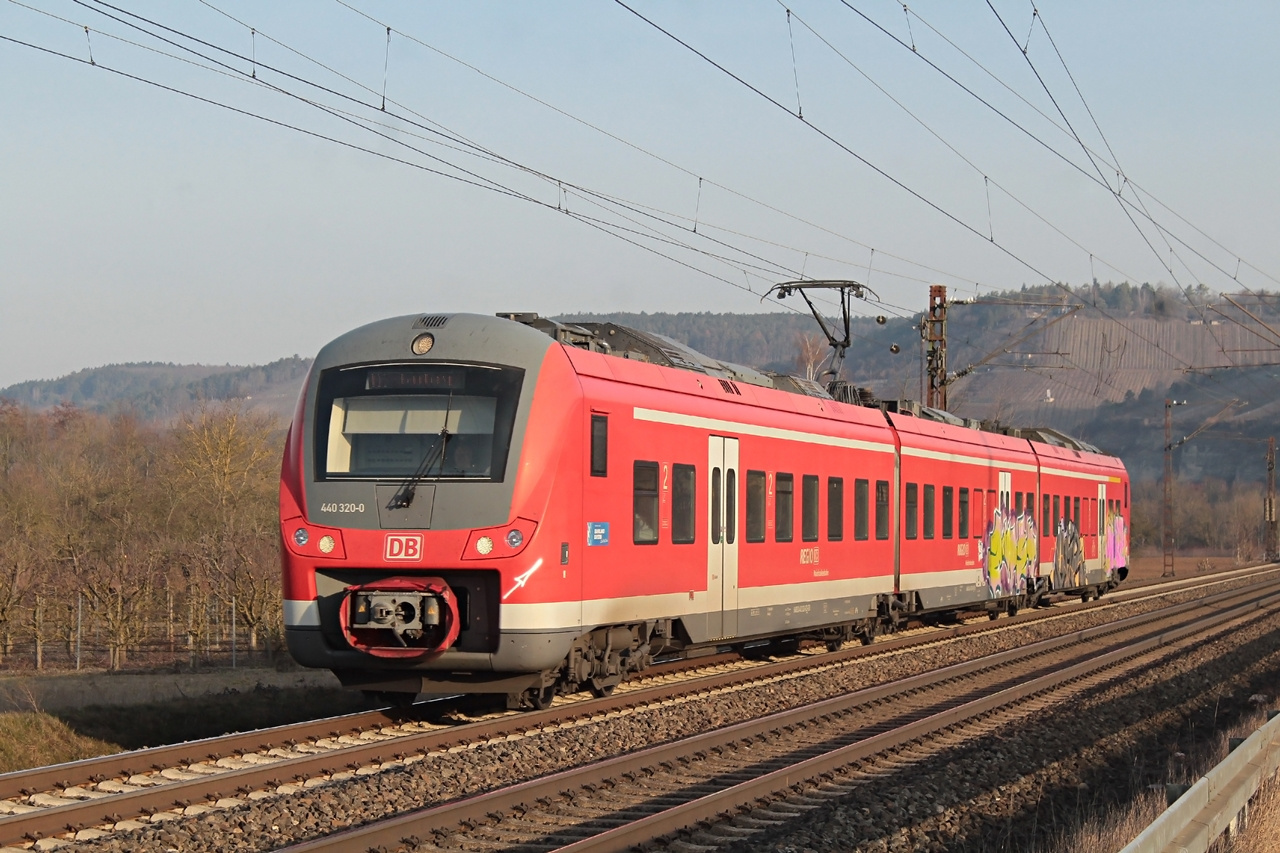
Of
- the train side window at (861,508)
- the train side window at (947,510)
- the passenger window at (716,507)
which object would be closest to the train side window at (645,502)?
the passenger window at (716,507)

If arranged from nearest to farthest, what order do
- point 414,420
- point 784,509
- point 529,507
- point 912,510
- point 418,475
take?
point 529,507
point 418,475
point 414,420
point 784,509
point 912,510

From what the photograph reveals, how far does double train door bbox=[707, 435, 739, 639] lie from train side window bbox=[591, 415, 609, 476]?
94.2 inches

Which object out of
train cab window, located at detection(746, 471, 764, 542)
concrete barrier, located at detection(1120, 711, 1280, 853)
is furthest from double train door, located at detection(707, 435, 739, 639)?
concrete barrier, located at detection(1120, 711, 1280, 853)

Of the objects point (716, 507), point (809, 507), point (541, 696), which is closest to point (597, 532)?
point (541, 696)

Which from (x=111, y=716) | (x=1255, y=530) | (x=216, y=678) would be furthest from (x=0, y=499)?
(x=1255, y=530)

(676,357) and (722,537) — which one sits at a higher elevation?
(676,357)

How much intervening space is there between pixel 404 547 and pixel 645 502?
2.86m

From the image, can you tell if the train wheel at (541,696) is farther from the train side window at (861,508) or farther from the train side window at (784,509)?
the train side window at (861,508)

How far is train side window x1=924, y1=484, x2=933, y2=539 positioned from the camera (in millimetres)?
22734

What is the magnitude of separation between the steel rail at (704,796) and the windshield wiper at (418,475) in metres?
2.92

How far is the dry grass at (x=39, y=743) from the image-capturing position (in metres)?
12.1

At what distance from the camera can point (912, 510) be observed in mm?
22125

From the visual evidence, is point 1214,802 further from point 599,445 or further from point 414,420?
point 414,420

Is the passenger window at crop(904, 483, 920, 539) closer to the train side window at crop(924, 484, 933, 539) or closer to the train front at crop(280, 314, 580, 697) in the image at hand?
the train side window at crop(924, 484, 933, 539)
